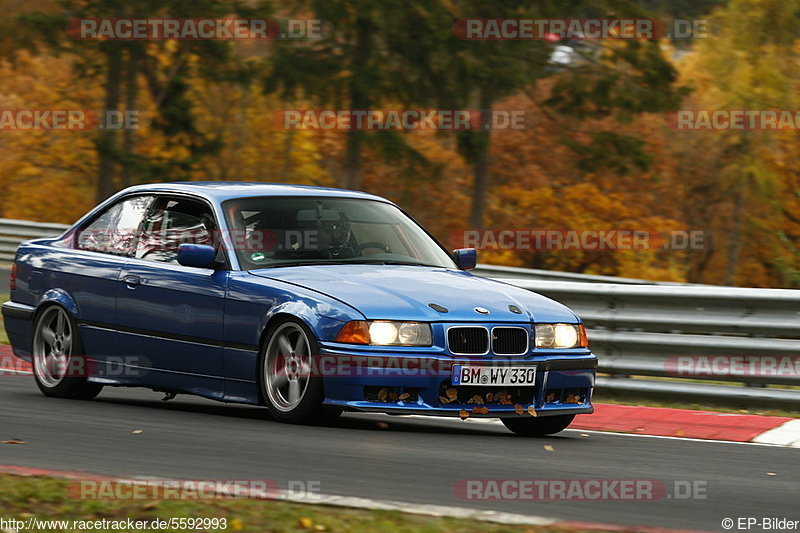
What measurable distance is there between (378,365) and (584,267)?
37.4 metres

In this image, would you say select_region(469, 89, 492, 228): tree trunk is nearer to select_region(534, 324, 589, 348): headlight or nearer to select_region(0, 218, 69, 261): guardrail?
select_region(0, 218, 69, 261): guardrail

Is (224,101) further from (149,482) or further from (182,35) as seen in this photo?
(149,482)

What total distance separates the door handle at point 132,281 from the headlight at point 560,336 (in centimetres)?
281

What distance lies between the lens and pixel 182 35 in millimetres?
38500

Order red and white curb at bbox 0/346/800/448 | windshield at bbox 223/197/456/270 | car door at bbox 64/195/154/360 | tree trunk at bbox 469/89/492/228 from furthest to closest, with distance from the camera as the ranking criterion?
tree trunk at bbox 469/89/492/228 → car door at bbox 64/195/154/360 → red and white curb at bbox 0/346/800/448 → windshield at bbox 223/197/456/270

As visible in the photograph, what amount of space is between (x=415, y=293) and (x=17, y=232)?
18.6 m

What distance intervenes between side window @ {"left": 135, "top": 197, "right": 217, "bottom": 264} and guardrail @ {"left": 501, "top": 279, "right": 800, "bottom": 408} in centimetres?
315

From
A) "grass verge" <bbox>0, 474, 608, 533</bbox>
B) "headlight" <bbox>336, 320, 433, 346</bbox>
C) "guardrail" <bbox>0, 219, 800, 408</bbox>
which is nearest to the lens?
"grass verge" <bbox>0, 474, 608, 533</bbox>

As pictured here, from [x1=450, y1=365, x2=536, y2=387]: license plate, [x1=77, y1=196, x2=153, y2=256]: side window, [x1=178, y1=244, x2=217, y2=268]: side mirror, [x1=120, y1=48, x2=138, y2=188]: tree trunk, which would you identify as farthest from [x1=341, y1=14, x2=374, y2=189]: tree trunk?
[x1=450, y1=365, x2=536, y2=387]: license plate

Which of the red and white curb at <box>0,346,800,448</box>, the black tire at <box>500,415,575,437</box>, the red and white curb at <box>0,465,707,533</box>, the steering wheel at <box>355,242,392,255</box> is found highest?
the steering wheel at <box>355,242,392,255</box>

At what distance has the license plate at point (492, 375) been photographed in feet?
26.7

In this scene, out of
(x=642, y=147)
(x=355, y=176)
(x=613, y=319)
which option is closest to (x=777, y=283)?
(x=642, y=147)

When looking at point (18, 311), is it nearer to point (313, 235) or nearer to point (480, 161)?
point (313, 235)

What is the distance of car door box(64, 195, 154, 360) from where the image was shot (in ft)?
32.0
